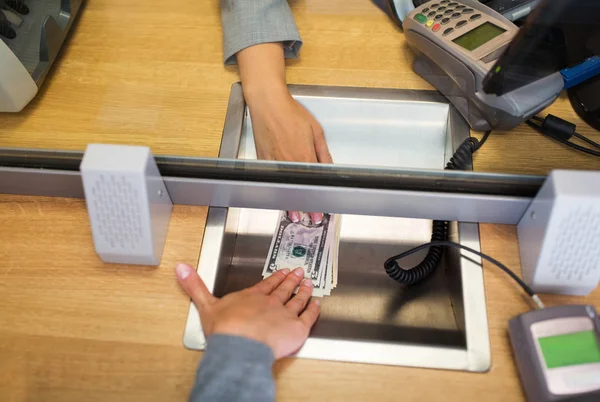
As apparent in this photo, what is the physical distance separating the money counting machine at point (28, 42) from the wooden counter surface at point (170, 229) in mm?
27

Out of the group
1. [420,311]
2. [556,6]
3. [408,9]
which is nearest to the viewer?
[556,6]

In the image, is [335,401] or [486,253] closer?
[335,401]

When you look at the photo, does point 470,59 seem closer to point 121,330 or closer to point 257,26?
point 257,26

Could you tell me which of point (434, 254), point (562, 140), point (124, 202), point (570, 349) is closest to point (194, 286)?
point (124, 202)

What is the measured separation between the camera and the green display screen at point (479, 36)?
91cm

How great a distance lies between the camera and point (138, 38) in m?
1.09

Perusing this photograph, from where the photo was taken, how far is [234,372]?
70 centimetres

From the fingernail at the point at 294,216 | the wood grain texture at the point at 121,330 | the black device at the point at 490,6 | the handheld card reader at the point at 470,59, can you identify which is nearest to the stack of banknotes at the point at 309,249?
the fingernail at the point at 294,216

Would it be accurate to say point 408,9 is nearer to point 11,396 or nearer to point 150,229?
point 150,229

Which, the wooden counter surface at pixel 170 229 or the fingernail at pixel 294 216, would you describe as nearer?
the wooden counter surface at pixel 170 229

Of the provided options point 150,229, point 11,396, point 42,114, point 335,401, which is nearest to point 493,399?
point 335,401

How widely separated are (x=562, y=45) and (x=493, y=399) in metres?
0.47

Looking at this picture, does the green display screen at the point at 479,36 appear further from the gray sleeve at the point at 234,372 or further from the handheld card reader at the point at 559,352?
the gray sleeve at the point at 234,372

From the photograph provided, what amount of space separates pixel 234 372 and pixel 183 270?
0.61 ft
